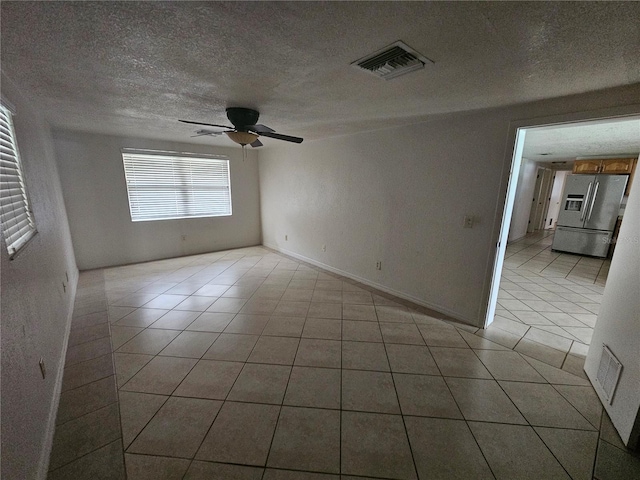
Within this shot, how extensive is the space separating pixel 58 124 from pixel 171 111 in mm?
2097

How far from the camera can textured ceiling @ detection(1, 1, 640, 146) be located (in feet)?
3.58

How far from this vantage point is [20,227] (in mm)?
1731

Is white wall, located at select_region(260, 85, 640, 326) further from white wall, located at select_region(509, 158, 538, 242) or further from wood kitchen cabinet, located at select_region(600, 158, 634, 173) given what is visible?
wood kitchen cabinet, located at select_region(600, 158, 634, 173)

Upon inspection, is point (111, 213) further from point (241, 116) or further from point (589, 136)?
point (589, 136)

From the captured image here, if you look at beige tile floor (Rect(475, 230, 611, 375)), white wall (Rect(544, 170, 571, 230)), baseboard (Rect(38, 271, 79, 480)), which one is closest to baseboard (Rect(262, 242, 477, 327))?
beige tile floor (Rect(475, 230, 611, 375))

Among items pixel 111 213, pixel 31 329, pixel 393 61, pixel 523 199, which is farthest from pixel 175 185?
pixel 523 199

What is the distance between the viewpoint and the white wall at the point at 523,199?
21.4 feet

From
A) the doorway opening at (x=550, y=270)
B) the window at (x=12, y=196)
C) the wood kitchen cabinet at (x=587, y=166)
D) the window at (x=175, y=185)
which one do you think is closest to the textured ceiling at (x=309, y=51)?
the window at (x=12, y=196)

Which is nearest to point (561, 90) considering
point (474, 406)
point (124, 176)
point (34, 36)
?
point (474, 406)

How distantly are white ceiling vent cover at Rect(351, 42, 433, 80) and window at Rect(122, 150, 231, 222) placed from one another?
178 inches

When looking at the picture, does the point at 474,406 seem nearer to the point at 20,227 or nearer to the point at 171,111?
the point at 20,227

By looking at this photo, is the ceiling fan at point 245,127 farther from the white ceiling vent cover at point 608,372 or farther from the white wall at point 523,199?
the white wall at point 523,199

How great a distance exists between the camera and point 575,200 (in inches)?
223

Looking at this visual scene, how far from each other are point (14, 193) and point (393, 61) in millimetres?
2697
